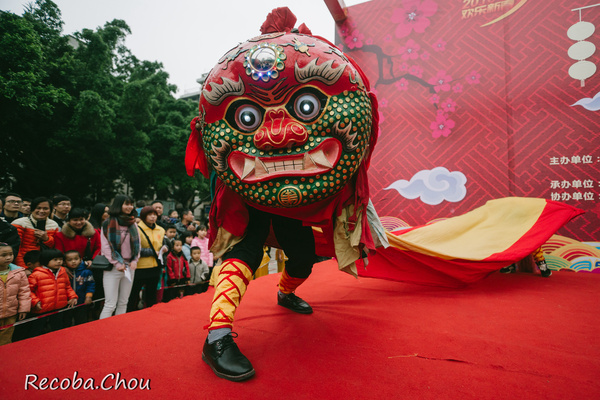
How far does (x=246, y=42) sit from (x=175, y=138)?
12.3 metres

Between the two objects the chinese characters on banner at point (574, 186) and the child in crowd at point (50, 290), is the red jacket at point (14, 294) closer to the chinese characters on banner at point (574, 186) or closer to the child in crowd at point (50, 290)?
the child in crowd at point (50, 290)

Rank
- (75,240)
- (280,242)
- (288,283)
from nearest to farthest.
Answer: (280,242) → (288,283) → (75,240)

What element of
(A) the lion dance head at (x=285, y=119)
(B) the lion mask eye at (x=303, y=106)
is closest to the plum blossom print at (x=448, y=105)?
(A) the lion dance head at (x=285, y=119)

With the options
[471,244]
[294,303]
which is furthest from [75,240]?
[471,244]

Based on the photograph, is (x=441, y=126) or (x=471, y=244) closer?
(x=471, y=244)

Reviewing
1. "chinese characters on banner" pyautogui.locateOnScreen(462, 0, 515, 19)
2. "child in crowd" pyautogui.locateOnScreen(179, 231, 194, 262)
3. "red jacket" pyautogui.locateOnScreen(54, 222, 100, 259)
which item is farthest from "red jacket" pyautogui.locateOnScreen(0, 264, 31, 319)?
"chinese characters on banner" pyautogui.locateOnScreen(462, 0, 515, 19)

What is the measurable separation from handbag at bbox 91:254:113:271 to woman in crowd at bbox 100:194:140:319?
25 mm

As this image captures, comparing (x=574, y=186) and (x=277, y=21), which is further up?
(x=277, y=21)

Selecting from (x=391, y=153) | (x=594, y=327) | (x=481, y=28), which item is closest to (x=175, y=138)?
(x=391, y=153)

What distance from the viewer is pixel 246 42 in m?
1.44

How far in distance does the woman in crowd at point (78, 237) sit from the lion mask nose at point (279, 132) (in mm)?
2373

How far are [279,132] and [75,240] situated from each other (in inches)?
101

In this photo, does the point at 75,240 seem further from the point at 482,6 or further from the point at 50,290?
the point at 482,6

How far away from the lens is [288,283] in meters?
2.12
